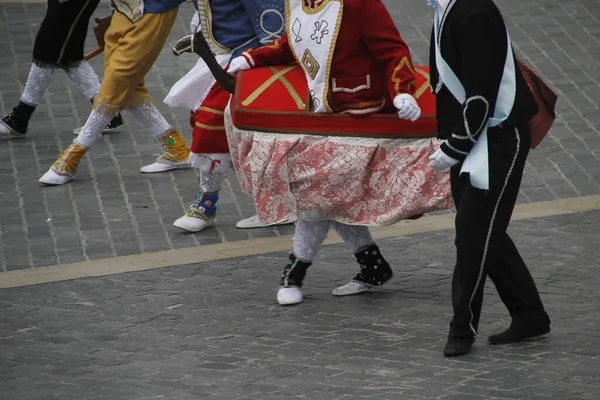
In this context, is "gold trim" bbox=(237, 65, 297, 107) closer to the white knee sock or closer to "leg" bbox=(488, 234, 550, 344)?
the white knee sock

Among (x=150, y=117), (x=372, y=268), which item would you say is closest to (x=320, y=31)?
(x=372, y=268)

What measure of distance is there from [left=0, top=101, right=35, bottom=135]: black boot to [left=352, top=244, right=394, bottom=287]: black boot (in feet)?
12.7

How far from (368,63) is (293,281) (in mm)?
1277

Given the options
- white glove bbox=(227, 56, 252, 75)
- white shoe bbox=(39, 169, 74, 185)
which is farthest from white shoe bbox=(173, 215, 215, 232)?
white glove bbox=(227, 56, 252, 75)

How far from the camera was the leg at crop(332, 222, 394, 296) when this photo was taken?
695 centimetres

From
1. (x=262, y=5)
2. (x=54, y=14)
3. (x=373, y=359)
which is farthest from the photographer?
(x=54, y=14)

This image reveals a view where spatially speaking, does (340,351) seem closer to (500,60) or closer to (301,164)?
(301,164)

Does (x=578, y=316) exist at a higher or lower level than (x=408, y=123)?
lower

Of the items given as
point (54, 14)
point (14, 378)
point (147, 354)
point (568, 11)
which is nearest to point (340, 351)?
point (147, 354)

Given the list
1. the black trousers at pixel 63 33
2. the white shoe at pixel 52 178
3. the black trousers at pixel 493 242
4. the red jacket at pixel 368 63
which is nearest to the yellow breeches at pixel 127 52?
the white shoe at pixel 52 178

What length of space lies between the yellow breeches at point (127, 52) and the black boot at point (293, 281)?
7.22 feet

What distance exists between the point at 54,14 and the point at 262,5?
238 cm

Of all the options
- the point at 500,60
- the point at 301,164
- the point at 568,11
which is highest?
the point at 500,60

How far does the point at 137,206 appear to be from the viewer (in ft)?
28.2
